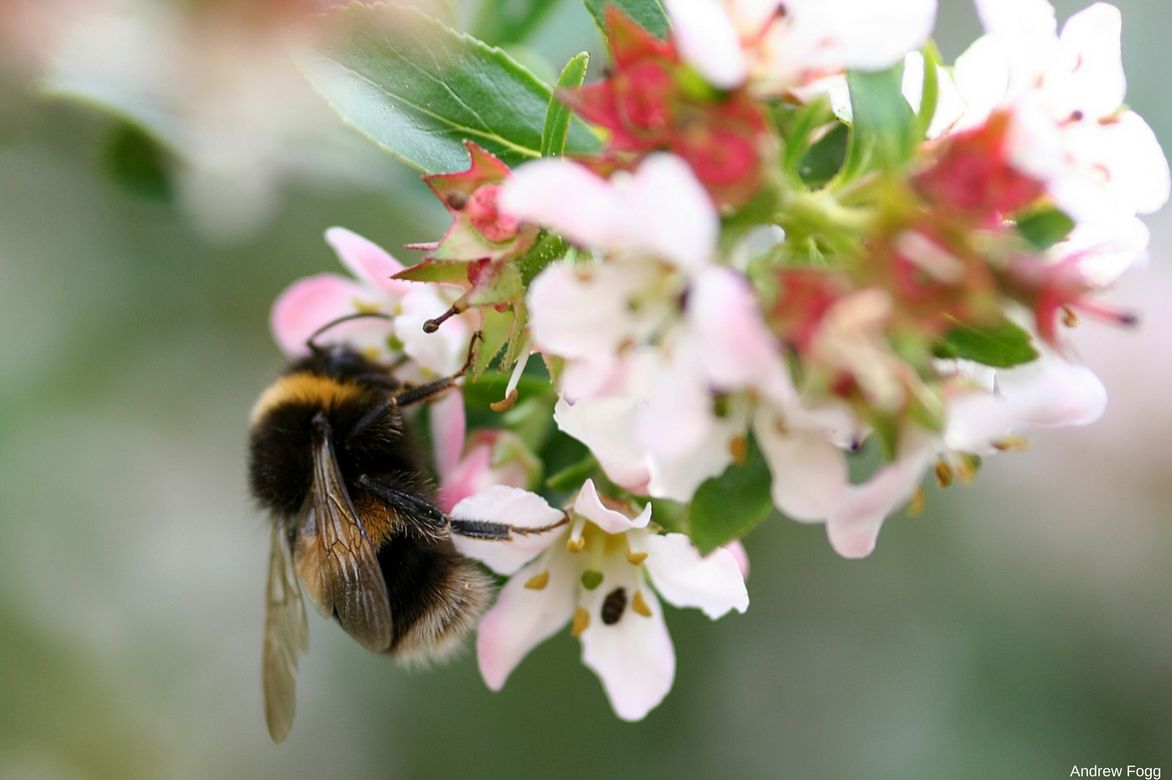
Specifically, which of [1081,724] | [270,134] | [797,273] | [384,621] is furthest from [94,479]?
[797,273]

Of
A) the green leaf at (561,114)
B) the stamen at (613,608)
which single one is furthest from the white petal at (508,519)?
the green leaf at (561,114)

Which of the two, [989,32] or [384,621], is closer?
[989,32]

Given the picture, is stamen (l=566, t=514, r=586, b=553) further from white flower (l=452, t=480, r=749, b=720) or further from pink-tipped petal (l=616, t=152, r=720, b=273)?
pink-tipped petal (l=616, t=152, r=720, b=273)

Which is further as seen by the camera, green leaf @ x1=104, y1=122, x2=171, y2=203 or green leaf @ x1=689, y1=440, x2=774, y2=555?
green leaf @ x1=104, y1=122, x2=171, y2=203

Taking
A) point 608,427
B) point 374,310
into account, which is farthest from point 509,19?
point 608,427

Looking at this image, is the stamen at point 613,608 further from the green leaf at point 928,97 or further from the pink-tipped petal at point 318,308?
the green leaf at point 928,97

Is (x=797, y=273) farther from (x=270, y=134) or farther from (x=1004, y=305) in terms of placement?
(x=270, y=134)

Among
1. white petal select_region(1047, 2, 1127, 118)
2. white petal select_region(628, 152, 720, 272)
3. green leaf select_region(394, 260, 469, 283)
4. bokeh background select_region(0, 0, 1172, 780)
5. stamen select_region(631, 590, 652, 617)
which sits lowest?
bokeh background select_region(0, 0, 1172, 780)

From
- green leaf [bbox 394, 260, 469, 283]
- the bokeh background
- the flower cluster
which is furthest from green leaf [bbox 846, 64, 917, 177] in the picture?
the bokeh background
